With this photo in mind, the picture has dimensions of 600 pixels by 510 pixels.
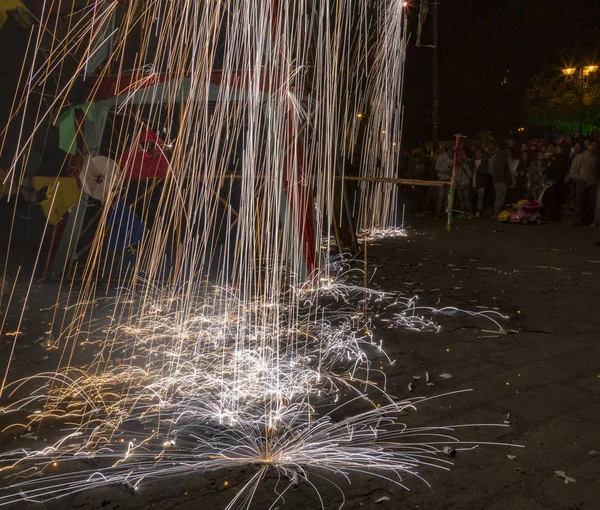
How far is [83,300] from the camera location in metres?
5.53

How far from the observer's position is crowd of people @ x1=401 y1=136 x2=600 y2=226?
11.1 meters

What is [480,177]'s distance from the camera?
1309cm

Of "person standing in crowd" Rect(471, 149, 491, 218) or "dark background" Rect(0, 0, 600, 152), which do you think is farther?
"dark background" Rect(0, 0, 600, 152)

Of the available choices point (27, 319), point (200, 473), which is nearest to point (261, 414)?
point (200, 473)

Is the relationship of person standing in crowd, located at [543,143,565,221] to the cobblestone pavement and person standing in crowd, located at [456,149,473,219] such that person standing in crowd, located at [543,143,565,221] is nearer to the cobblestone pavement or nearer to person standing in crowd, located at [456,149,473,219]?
person standing in crowd, located at [456,149,473,219]

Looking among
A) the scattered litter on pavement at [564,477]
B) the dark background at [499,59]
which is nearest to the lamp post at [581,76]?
the dark background at [499,59]

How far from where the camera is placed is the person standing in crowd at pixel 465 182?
13.1m

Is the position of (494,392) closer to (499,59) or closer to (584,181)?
(584,181)

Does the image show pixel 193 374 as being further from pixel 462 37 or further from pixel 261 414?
pixel 462 37

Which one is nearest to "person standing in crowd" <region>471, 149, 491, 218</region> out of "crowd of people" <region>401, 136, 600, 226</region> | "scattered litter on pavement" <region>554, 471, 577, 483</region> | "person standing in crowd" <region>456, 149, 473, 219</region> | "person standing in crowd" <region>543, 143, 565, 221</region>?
"crowd of people" <region>401, 136, 600, 226</region>

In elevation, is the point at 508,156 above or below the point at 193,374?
above

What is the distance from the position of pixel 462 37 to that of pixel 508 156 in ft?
47.3

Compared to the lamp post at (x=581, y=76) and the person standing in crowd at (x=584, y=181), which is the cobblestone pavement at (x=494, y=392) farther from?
the lamp post at (x=581, y=76)

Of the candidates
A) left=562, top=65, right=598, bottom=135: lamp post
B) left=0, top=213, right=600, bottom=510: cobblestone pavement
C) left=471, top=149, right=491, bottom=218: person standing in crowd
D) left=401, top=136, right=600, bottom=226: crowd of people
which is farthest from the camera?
left=562, top=65, right=598, bottom=135: lamp post
